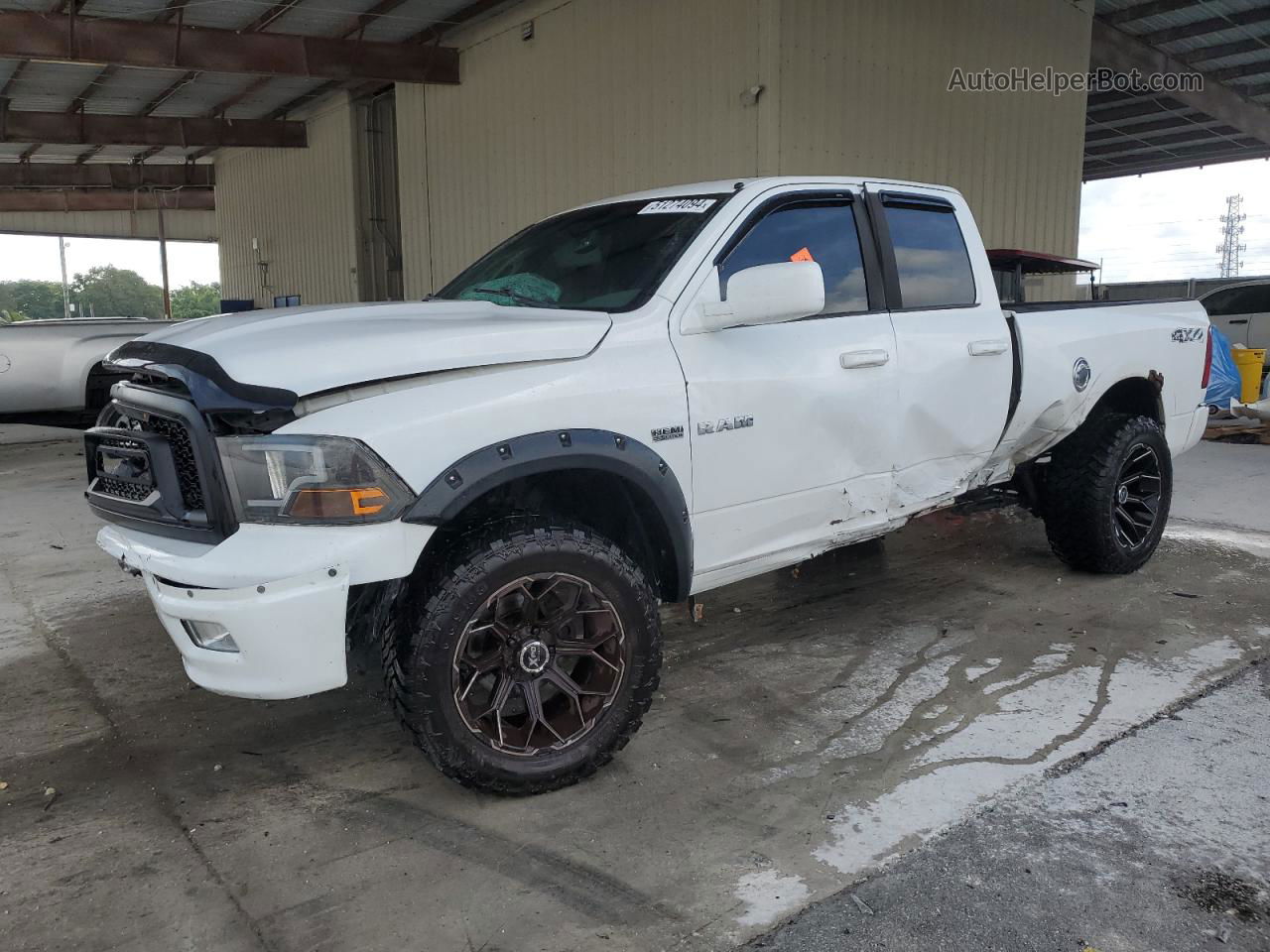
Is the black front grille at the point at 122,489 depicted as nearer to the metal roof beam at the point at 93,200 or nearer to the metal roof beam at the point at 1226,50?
the metal roof beam at the point at 1226,50

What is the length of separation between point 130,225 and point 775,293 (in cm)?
3726

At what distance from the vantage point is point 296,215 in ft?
63.8

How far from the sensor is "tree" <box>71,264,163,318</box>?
38656 millimetres

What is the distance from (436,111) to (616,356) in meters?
12.6

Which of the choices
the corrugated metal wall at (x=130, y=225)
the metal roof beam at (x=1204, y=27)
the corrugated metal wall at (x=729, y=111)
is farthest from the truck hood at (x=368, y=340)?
the corrugated metal wall at (x=130, y=225)

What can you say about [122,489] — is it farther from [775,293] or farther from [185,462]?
[775,293]

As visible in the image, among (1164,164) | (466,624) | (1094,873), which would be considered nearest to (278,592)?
(466,624)

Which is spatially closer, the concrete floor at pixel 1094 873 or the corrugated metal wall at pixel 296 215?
the concrete floor at pixel 1094 873

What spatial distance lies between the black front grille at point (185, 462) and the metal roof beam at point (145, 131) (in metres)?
17.6

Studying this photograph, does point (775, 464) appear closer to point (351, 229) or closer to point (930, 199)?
point (930, 199)

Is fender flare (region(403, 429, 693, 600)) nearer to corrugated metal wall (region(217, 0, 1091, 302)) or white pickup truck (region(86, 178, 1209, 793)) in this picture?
white pickup truck (region(86, 178, 1209, 793))

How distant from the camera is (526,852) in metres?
2.60

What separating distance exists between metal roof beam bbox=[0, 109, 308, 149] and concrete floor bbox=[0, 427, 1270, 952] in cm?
1509

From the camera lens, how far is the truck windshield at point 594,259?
10.8ft
